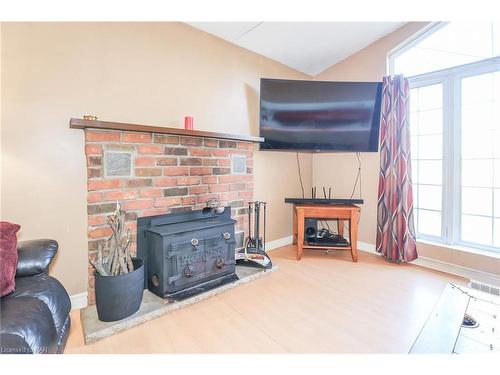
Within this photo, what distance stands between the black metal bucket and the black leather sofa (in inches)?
6.5

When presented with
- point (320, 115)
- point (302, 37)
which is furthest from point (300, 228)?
point (302, 37)

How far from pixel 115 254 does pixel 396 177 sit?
8.64ft

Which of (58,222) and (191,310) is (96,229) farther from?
(191,310)

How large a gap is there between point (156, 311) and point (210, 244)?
1.91ft

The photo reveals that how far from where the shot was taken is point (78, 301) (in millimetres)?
1759

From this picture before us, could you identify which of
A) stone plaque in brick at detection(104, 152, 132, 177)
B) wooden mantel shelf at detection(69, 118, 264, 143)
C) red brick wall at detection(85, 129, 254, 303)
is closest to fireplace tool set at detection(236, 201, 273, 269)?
red brick wall at detection(85, 129, 254, 303)

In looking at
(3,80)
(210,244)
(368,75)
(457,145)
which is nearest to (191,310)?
(210,244)

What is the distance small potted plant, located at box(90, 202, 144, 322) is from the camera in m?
1.50

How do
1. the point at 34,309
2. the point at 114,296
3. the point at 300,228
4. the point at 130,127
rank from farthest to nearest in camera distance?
the point at 300,228 < the point at 130,127 < the point at 114,296 < the point at 34,309

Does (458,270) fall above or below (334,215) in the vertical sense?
below

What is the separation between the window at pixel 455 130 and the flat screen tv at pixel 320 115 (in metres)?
0.46

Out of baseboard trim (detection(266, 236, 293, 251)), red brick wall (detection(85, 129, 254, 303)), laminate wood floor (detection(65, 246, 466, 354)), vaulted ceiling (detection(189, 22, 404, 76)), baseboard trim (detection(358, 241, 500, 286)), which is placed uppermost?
vaulted ceiling (detection(189, 22, 404, 76))

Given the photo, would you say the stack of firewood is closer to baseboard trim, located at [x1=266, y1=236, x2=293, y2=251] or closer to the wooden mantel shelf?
the wooden mantel shelf

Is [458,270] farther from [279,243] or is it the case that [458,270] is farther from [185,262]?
[185,262]
